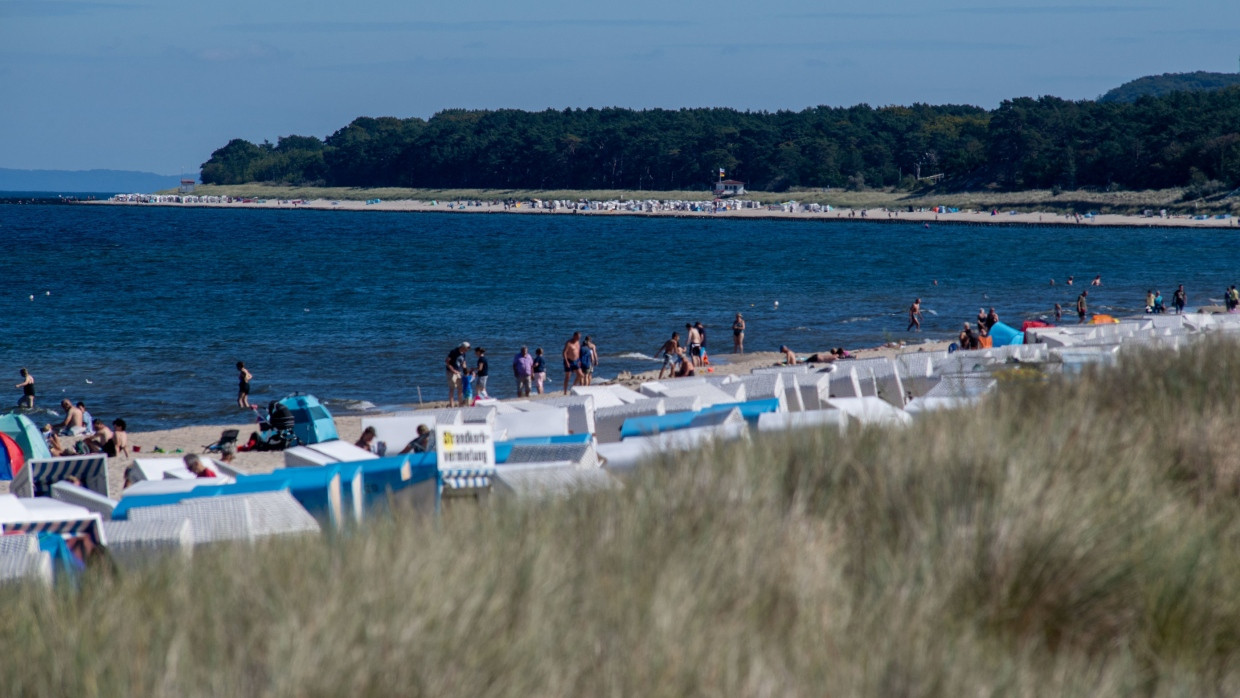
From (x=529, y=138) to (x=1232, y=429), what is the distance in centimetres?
17030

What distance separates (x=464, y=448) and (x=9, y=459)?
838 centimetres

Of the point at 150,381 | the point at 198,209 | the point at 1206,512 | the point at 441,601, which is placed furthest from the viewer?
the point at 198,209

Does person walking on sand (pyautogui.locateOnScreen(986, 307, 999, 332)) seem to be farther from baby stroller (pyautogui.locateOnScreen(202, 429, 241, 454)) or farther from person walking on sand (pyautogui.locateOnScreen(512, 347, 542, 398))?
baby stroller (pyautogui.locateOnScreen(202, 429, 241, 454))

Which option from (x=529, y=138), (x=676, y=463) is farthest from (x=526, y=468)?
(x=529, y=138)

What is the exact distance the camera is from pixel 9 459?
1468 cm

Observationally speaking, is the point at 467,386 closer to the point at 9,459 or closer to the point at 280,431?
the point at 280,431

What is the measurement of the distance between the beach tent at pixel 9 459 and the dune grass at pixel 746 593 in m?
11.5

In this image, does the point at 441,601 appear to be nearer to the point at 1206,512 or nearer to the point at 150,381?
the point at 1206,512

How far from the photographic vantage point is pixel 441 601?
11.5ft

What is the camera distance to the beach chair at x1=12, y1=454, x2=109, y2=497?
11.4 meters

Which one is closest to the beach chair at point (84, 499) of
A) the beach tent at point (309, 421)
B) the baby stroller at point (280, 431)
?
the baby stroller at point (280, 431)

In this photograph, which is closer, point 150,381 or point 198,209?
point 150,381

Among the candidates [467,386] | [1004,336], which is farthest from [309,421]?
[1004,336]

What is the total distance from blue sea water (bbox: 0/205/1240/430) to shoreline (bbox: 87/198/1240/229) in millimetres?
3821
